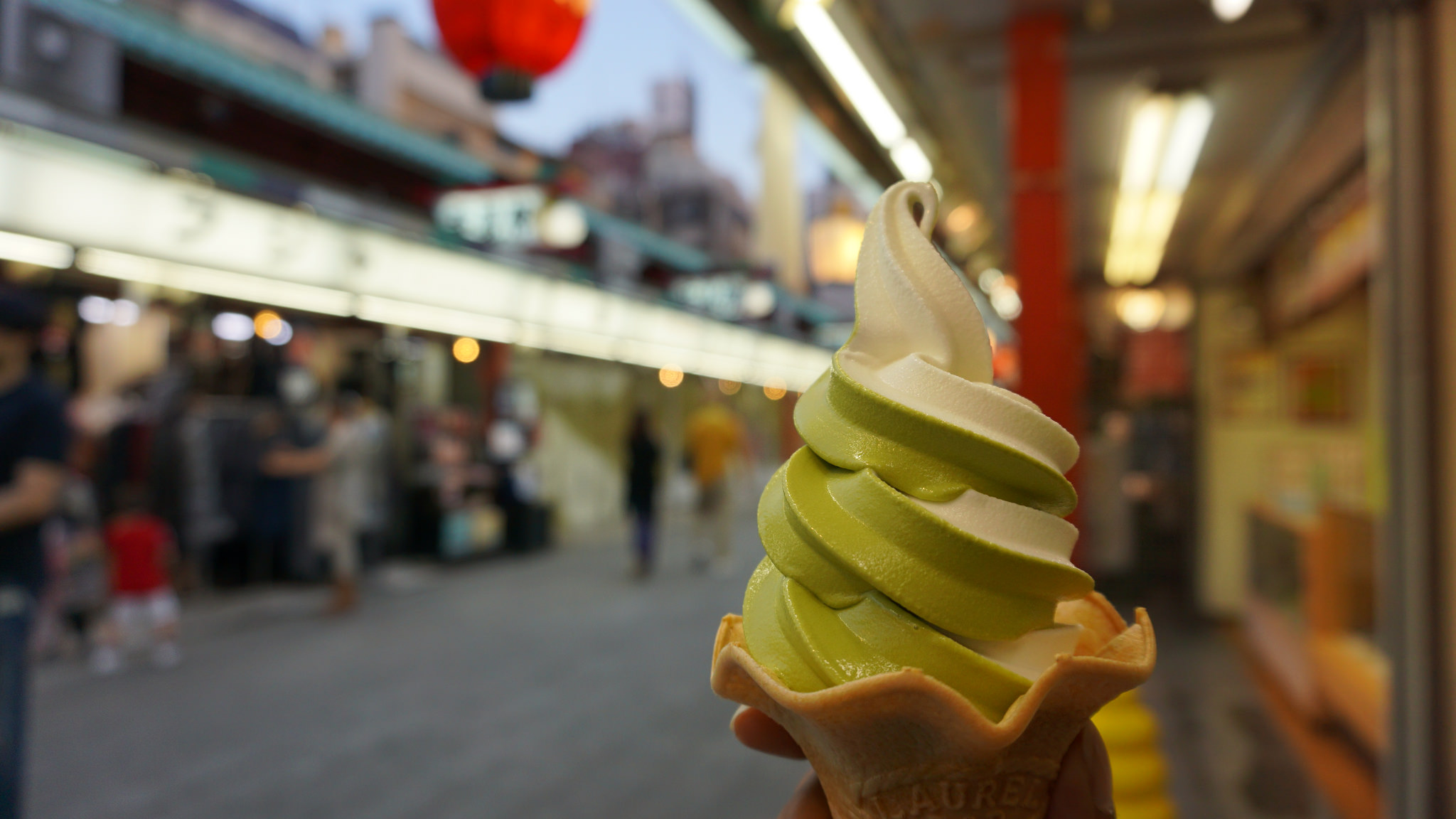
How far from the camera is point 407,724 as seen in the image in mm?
4078

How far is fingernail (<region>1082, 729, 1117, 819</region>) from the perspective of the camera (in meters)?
0.91

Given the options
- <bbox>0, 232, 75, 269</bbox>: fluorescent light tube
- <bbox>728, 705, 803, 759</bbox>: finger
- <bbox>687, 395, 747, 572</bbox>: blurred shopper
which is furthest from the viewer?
<bbox>687, 395, 747, 572</bbox>: blurred shopper

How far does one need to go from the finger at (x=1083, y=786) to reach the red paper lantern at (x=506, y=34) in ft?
7.22

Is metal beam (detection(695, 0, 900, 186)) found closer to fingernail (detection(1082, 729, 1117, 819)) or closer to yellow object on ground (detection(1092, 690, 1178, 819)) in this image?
yellow object on ground (detection(1092, 690, 1178, 819))

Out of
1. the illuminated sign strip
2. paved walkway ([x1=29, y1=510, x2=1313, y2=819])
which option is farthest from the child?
the illuminated sign strip

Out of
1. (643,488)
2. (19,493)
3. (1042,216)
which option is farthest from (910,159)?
(643,488)

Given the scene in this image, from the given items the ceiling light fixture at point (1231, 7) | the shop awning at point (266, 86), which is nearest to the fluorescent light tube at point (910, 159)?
the ceiling light fixture at point (1231, 7)

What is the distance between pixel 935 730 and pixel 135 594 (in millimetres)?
5834

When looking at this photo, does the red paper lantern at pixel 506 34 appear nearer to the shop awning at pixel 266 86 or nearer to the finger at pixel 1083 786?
the finger at pixel 1083 786

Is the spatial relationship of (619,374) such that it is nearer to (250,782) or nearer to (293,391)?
(293,391)

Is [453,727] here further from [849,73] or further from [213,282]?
[849,73]

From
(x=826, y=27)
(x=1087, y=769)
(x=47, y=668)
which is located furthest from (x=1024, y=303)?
(x=47, y=668)

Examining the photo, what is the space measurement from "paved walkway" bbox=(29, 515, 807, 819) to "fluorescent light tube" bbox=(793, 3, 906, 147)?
98.3 inches

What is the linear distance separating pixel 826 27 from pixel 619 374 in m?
10.1
